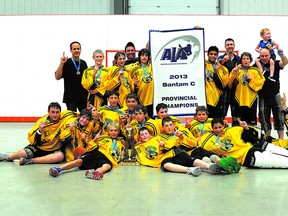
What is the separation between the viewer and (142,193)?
3.85 meters

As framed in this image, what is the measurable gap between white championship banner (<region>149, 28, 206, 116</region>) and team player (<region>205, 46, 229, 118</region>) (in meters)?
0.10

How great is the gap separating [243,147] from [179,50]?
169 centimetres

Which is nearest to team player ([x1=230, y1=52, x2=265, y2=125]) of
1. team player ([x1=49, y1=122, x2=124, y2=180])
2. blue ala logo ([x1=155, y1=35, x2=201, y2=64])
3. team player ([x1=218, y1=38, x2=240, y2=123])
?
team player ([x1=218, y1=38, x2=240, y2=123])

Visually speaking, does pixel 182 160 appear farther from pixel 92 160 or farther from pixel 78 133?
pixel 78 133

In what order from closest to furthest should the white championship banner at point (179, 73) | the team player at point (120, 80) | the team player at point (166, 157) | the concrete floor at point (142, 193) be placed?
the concrete floor at point (142, 193) → the team player at point (166, 157) → the team player at point (120, 80) → the white championship banner at point (179, 73)

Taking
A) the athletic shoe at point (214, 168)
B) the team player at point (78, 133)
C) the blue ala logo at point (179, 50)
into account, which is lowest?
the athletic shoe at point (214, 168)

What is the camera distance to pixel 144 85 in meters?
6.05

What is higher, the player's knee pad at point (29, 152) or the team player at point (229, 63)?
the team player at point (229, 63)

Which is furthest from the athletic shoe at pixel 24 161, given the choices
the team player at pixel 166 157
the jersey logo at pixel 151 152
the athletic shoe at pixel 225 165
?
the athletic shoe at pixel 225 165

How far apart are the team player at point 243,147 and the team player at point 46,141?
5.30 ft

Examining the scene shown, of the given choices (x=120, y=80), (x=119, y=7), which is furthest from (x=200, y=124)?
(x=119, y=7)

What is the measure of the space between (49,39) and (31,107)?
5.35 feet

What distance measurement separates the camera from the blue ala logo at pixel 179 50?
20.2 feet

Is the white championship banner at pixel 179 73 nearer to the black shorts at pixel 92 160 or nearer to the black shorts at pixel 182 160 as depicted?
the black shorts at pixel 182 160
